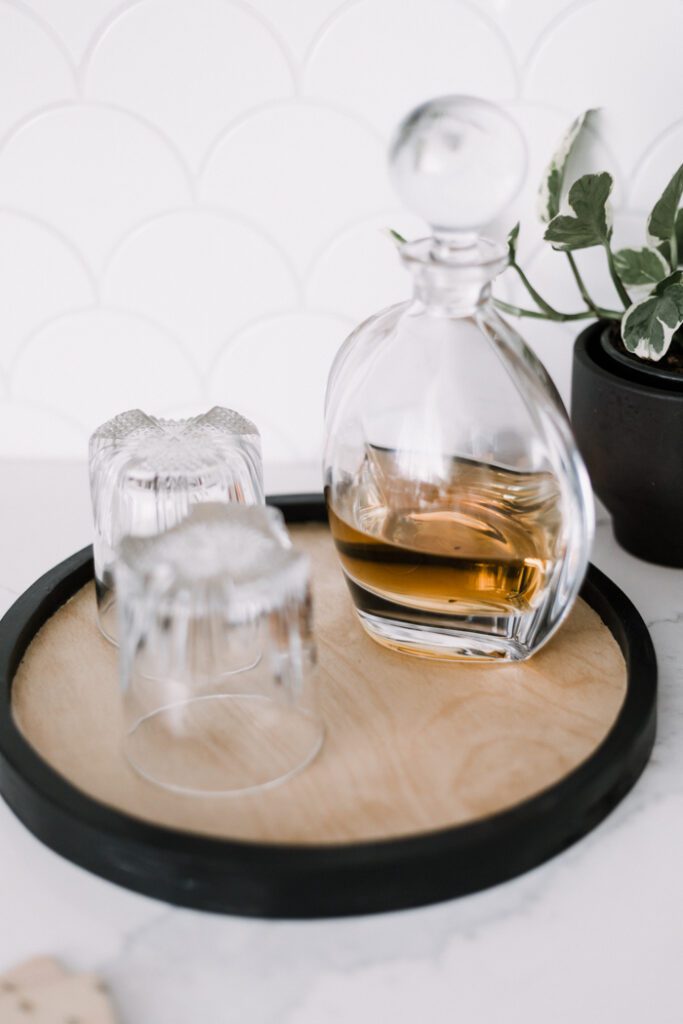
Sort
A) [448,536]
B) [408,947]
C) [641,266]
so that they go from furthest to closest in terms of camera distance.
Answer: [641,266]
[448,536]
[408,947]

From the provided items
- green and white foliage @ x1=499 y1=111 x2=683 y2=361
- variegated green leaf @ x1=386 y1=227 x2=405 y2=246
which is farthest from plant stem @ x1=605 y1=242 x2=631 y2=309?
variegated green leaf @ x1=386 y1=227 x2=405 y2=246

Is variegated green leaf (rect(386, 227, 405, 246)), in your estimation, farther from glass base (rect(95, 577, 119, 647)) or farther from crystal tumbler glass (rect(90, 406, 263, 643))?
glass base (rect(95, 577, 119, 647))

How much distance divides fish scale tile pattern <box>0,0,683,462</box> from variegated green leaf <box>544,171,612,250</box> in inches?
2.9

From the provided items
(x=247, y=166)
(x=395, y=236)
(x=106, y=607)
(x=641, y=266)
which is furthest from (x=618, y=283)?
(x=106, y=607)

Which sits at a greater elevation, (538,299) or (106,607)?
(538,299)

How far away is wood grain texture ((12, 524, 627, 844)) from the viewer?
0.49 m

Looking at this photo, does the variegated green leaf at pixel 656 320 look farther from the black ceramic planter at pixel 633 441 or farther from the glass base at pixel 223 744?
the glass base at pixel 223 744

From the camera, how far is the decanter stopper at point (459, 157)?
487 millimetres

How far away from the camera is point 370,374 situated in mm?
586

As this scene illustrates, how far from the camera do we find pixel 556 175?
2.30 ft

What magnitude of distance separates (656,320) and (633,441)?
0.23 ft

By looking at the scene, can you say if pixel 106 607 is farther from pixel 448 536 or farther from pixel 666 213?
pixel 666 213

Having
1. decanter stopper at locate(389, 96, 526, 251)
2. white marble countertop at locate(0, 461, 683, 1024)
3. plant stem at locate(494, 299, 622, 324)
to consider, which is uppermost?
decanter stopper at locate(389, 96, 526, 251)

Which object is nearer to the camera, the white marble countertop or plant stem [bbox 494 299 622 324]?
the white marble countertop
